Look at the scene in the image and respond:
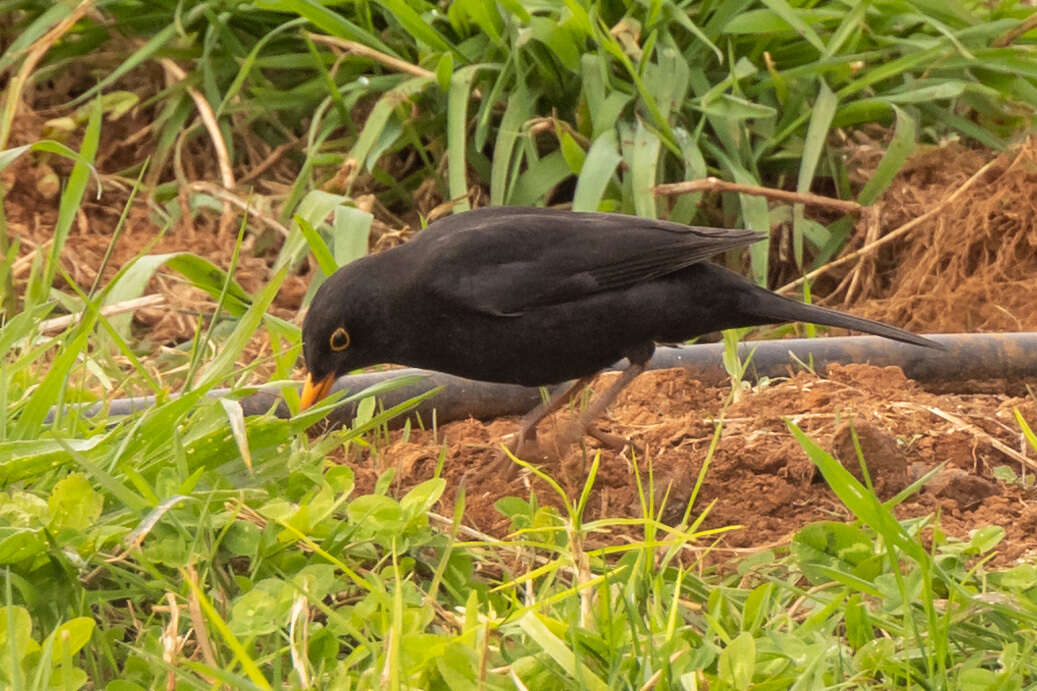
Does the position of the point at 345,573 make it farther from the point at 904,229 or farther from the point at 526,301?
the point at 904,229

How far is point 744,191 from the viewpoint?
5.24 m

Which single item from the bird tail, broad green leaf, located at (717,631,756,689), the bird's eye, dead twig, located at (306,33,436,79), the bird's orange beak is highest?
broad green leaf, located at (717,631,756,689)

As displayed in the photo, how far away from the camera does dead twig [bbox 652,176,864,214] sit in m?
5.18

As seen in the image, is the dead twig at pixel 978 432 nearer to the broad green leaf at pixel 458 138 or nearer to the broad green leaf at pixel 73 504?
the broad green leaf at pixel 73 504

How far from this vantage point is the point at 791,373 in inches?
165

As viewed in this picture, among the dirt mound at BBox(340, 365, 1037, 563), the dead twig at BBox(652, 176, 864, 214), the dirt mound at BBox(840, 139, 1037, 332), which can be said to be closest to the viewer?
the dirt mound at BBox(340, 365, 1037, 563)

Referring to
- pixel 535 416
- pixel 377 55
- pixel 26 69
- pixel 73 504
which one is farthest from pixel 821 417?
pixel 26 69

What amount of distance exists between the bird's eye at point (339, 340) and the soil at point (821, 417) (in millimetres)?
284

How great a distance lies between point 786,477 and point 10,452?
1655 mm

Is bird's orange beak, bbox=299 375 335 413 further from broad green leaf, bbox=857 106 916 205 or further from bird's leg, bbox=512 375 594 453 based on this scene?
broad green leaf, bbox=857 106 916 205

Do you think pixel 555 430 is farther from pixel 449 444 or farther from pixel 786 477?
pixel 786 477

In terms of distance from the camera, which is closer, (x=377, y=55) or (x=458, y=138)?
(x=458, y=138)

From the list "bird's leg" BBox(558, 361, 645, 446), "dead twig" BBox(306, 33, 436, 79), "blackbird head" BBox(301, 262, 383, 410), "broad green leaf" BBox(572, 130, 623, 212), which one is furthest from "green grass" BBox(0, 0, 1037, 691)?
"dead twig" BBox(306, 33, 436, 79)

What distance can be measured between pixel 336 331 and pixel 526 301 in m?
0.49
